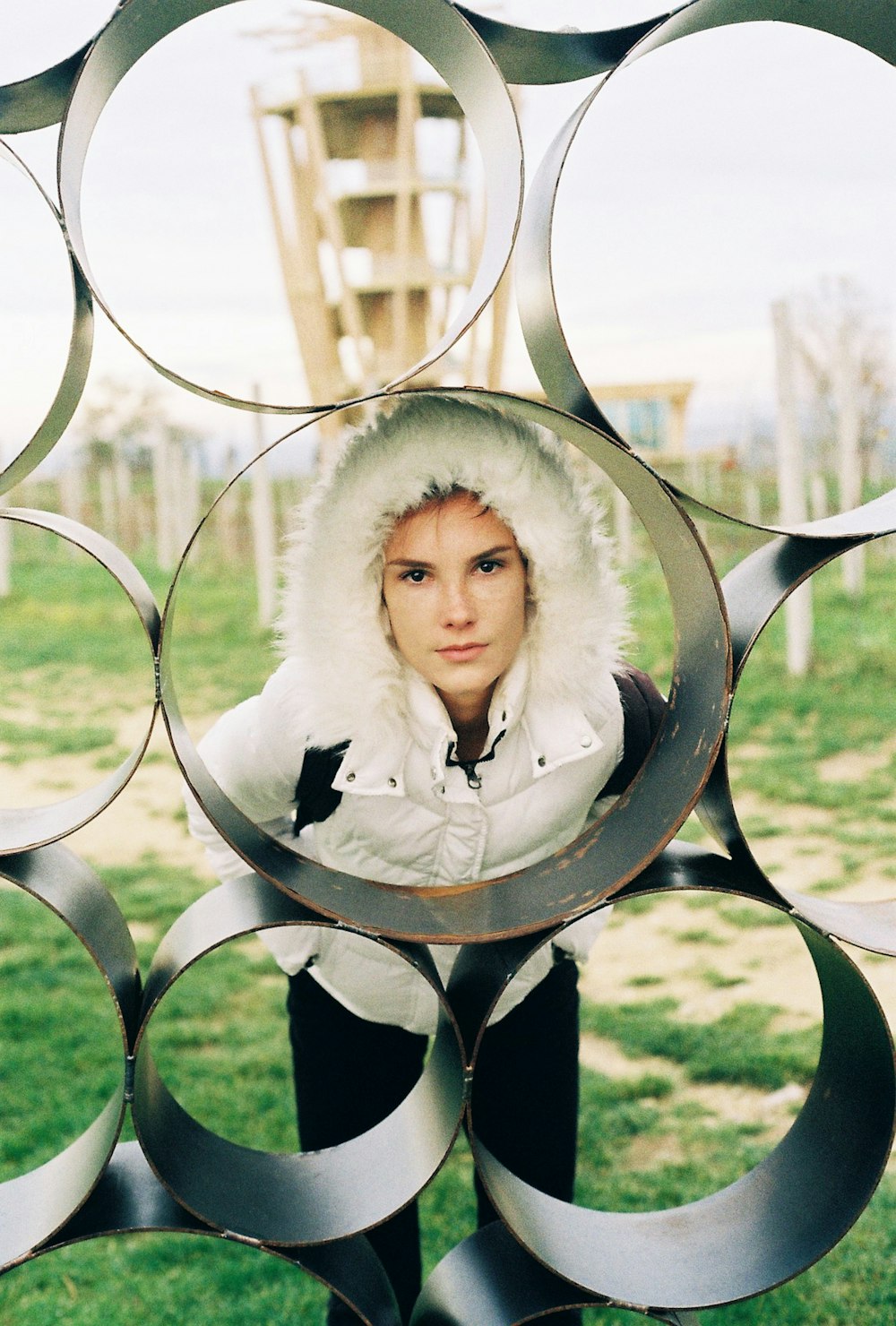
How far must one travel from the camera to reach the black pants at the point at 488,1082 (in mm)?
1389

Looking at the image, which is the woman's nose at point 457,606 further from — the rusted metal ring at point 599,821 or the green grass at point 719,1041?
the green grass at point 719,1041

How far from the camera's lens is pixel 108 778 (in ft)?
3.67

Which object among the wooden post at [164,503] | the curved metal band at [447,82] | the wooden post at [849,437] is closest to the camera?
the curved metal band at [447,82]

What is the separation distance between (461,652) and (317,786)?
0.70 feet

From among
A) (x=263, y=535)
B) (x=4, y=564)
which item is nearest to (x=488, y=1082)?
(x=263, y=535)

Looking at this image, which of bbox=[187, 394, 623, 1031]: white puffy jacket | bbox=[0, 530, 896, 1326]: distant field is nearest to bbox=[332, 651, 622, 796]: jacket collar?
bbox=[187, 394, 623, 1031]: white puffy jacket

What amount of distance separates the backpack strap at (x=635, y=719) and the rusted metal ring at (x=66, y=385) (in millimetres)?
609

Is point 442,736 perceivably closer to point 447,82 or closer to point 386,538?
point 386,538

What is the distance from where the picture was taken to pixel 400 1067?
4.64 ft

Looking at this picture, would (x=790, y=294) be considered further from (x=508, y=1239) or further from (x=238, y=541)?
(x=508, y=1239)

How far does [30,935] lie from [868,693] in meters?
2.93

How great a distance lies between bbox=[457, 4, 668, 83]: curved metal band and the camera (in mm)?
1049

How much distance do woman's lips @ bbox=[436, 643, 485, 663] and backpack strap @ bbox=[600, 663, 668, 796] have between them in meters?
0.17

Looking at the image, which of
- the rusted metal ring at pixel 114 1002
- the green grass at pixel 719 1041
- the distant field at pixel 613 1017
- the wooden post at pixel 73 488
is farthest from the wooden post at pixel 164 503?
the rusted metal ring at pixel 114 1002
